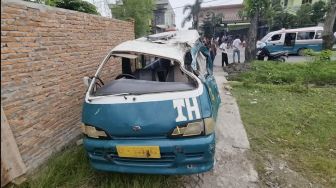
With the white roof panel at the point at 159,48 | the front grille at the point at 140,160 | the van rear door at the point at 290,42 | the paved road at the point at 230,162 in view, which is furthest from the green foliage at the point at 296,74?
the van rear door at the point at 290,42

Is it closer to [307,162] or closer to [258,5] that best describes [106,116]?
[307,162]

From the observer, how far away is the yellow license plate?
89.3 inches

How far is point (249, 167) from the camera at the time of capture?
3082mm

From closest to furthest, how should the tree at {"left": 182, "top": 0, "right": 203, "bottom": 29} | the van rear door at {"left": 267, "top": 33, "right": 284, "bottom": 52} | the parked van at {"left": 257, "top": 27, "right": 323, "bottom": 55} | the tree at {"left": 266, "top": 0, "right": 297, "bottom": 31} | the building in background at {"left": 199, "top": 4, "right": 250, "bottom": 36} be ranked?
the parked van at {"left": 257, "top": 27, "right": 323, "bottom": 55}
the van rear door at {"left": 267, "top": 33, "right": 284, "bottom": 52}
the tree at {"left": 266, "top": 0, "right": 297, "bottom": 31}
the tree at {"left": 182, "top": 0, "right": 203, "bottom": 29}
the building in background at {"left": 199, "top": 4, "right": 250, "bottom": 36}

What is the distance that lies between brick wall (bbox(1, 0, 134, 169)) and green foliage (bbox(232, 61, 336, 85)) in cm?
528

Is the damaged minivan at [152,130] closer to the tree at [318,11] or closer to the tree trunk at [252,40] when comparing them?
the tree trunk at [252,40]

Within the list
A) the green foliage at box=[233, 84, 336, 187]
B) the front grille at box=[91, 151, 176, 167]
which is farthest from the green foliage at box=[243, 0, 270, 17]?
the front grille at box=[91, 151, 176, 167]

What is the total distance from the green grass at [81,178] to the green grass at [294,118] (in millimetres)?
1311

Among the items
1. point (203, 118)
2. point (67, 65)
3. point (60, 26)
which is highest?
point (60, 26)

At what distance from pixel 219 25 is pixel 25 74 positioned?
30591mm

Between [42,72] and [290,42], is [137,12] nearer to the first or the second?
[290,42]

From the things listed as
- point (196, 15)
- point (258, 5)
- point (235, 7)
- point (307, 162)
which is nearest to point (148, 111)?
point (307, 162)

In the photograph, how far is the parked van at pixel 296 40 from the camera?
15477 millimetres

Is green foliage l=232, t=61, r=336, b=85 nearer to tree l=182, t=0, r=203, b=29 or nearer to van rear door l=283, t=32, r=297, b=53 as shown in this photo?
van rear door l=283, t=32, r=297, b=53
